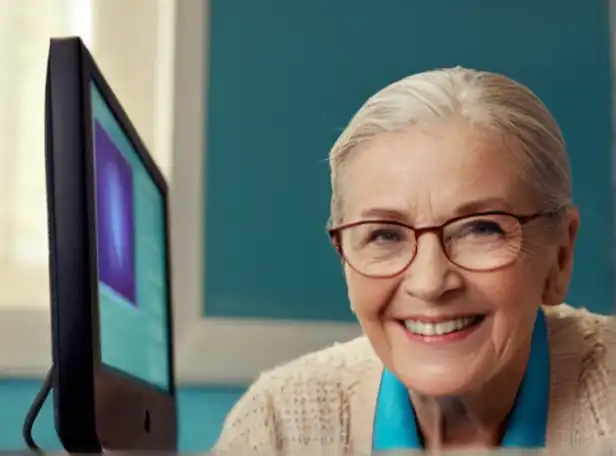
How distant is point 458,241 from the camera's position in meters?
0.73

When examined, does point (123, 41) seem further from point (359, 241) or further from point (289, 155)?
point (359, 241)

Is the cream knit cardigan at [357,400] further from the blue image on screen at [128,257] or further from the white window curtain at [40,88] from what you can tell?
the white window curtain at [40,88]

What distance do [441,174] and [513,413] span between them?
196 mm

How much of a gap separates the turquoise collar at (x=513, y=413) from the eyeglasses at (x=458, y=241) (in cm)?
9

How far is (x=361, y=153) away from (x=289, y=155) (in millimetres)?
174

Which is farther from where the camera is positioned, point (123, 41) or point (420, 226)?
point (123, 41)

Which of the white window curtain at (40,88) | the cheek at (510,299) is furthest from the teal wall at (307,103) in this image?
the cheek at (510,299)

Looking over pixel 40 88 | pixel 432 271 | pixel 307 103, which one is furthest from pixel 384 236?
pixel 40 88

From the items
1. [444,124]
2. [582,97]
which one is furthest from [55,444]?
[582,97]

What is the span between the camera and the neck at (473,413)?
2.52ft

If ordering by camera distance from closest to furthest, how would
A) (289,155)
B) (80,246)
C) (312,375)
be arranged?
1. (80,246)
2. (312,375)
3. (289,155)

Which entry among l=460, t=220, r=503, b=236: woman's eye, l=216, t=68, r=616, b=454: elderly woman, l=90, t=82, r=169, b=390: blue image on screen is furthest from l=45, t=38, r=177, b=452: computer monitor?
l=460, t=220, r=503, b=236: woman's eye

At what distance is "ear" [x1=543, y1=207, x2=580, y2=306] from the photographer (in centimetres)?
79

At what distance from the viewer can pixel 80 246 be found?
0.59 metres
